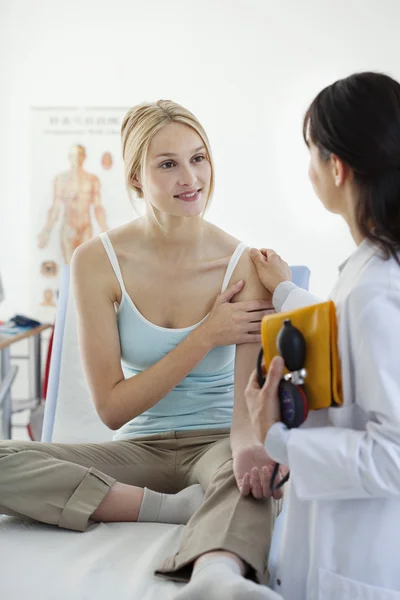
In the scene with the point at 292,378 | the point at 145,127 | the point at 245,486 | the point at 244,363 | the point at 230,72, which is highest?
the point at 230,72

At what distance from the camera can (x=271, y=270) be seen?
1.76m

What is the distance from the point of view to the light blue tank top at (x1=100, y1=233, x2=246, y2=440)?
69.4 inches

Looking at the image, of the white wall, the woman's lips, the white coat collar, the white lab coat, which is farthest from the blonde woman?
the white wall

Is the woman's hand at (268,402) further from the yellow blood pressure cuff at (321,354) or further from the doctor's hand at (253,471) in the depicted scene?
the doctor's hand at (253,471)

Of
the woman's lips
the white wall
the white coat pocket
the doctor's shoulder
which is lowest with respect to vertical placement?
the white coat pocket

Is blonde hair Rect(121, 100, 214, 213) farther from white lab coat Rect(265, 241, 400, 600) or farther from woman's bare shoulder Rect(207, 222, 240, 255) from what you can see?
white lab coat Rect(265, 241, 400, 600)

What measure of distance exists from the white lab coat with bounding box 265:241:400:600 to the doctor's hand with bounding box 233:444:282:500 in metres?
0.22

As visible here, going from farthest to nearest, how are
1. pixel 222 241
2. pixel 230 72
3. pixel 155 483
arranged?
1. pixel 230 72
2. pixel 222 241
3. pixel 155 483

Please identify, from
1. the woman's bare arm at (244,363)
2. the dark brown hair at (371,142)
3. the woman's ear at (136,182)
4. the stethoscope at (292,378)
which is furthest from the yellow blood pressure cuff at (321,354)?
the woman's ear at (136,182)

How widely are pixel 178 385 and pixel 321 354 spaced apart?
767 mm

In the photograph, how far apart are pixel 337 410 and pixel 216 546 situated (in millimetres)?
321

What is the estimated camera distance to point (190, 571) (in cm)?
128

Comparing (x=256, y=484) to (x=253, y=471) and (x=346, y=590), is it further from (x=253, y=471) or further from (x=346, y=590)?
(x=346, y=590)

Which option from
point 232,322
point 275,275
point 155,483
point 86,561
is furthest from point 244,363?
point 86,561
